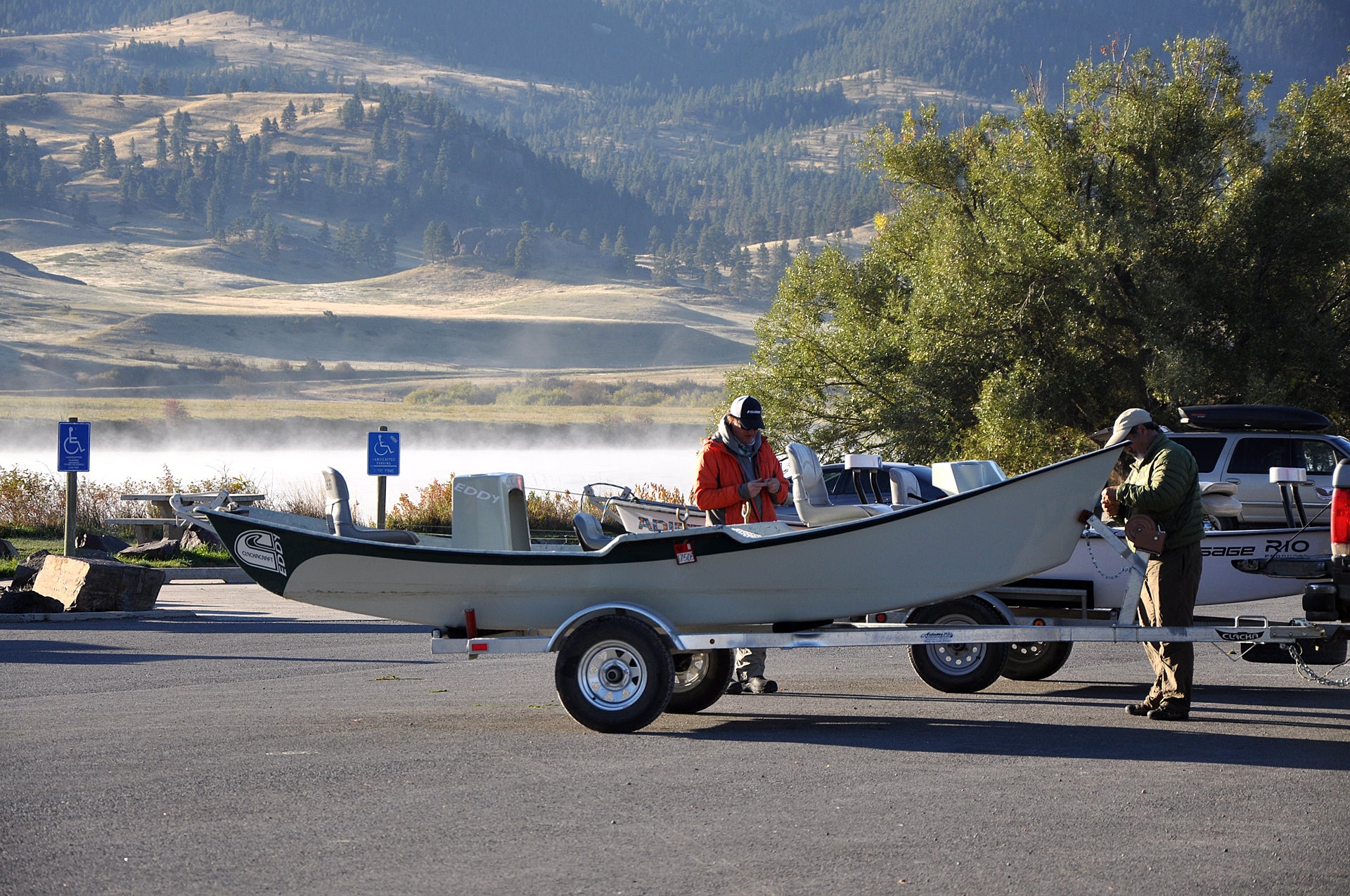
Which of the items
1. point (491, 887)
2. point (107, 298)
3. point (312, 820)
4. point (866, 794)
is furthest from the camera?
point (107, 298)

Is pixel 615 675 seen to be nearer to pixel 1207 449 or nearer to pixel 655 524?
pixel 655 524

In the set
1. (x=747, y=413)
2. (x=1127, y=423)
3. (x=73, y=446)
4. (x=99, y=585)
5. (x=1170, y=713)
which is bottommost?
(x=1170, y=713)

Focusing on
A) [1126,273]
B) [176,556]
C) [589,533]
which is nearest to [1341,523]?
[589,533]

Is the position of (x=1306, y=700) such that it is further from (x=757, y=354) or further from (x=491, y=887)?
(x=757, y=354)

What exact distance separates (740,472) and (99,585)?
969 cm

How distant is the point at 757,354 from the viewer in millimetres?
32875

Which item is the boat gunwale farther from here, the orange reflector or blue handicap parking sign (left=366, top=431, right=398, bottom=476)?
blue handicap parking sign (left=366, top=431, right=398, bottom=476)

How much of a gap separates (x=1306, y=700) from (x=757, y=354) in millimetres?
23599

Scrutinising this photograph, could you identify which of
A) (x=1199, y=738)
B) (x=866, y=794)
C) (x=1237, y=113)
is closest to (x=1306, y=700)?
(x=1199, y=738)

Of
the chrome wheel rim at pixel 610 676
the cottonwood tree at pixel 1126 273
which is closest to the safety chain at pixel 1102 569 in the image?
the chrome wheel rim at pixel 610 676

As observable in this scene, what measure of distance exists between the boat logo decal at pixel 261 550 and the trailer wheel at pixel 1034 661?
556 cm

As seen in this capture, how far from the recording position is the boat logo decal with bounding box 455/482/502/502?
29.2 ft

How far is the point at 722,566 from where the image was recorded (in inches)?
325

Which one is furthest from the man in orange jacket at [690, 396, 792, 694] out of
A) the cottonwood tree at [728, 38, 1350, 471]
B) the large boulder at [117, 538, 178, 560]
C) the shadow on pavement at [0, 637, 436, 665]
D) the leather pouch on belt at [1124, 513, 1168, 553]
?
the cottonwood tree at [728, 38, 1350, 471]
